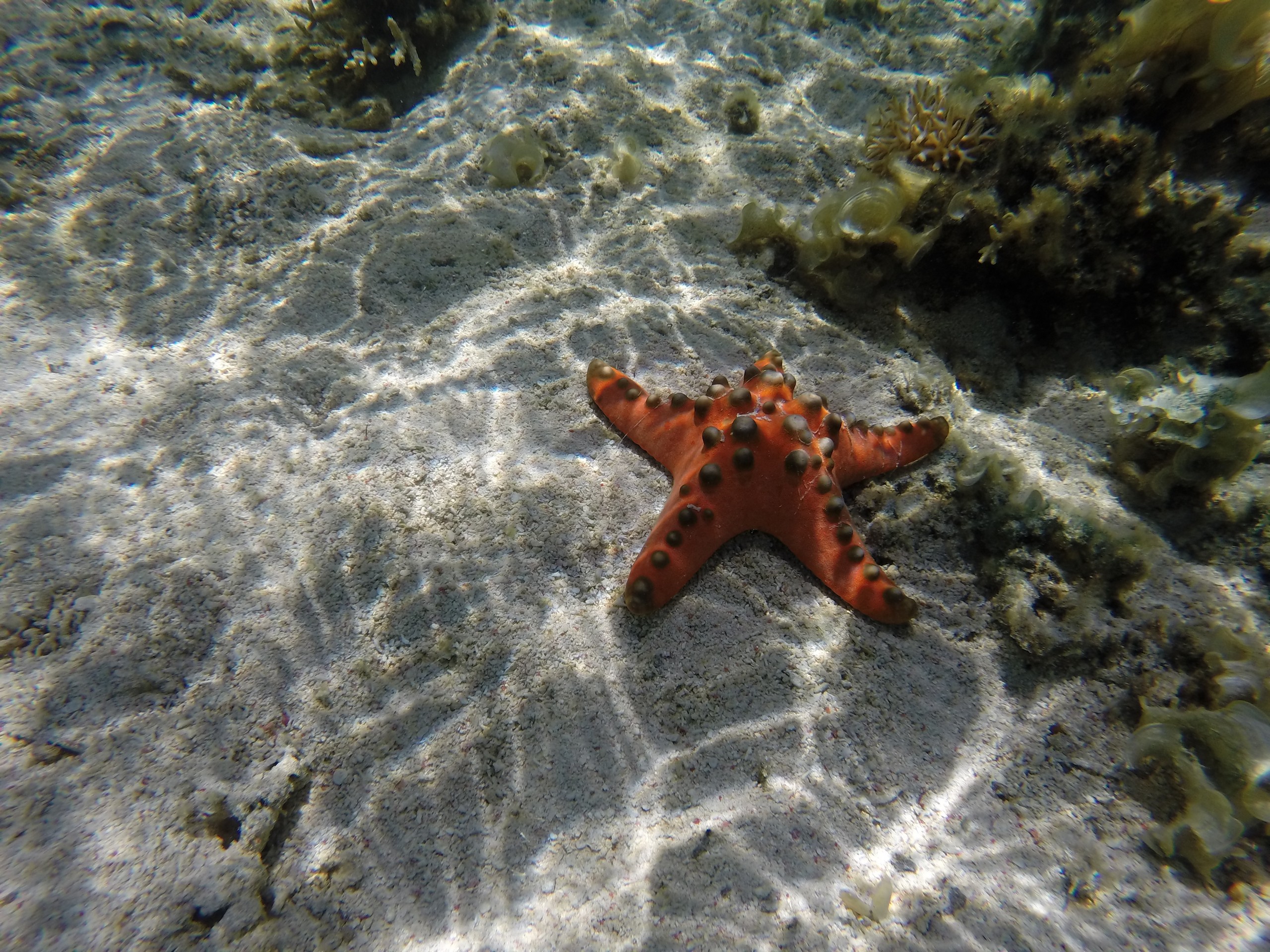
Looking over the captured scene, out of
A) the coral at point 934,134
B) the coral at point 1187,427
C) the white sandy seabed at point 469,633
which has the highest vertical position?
the coral at point 934,134

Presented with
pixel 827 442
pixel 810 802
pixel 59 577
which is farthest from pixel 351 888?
pixel 827 442

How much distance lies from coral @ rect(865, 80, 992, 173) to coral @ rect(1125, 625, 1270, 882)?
3.00m

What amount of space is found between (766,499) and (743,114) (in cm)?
381

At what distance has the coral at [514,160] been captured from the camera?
4.24 meters

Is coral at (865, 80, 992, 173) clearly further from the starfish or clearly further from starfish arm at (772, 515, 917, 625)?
starfish arm at (772, 515, 917, 625)

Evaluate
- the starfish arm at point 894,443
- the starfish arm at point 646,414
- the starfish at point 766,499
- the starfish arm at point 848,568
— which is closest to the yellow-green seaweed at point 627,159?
the starfish arm at point 646,414

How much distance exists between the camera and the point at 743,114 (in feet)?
15.5

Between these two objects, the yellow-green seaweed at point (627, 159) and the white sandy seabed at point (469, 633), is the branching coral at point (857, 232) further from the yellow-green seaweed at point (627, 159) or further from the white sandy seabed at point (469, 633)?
the yellow-green seaweed at point (627, 159)

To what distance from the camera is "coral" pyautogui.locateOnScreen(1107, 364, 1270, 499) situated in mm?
2598

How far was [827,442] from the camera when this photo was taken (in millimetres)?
2723

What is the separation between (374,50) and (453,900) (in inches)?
257

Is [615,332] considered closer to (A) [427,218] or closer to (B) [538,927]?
(A) [427,218]

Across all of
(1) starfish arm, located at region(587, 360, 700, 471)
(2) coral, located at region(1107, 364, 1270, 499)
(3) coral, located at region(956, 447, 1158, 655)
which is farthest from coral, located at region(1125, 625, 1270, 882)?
(1) starfish arm, located at region(587, 360, 700, 471)

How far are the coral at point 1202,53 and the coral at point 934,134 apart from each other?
0.71 metres
